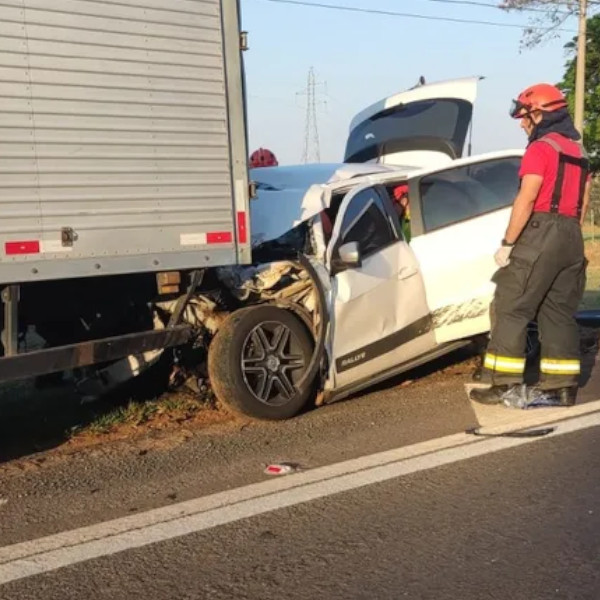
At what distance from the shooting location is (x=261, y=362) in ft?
18.8

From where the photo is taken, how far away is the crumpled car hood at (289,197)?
6.15 meters

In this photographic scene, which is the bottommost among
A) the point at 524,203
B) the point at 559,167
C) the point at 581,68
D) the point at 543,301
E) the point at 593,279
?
the point at 593,279

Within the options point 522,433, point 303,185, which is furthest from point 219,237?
point 522,433

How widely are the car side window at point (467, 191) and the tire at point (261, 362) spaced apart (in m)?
1.53

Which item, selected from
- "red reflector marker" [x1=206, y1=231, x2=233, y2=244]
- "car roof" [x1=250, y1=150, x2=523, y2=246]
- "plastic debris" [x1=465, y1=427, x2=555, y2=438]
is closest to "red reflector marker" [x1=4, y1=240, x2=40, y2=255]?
"red reflector marker" [x1=206, y1=231, x2=233, y2=244]

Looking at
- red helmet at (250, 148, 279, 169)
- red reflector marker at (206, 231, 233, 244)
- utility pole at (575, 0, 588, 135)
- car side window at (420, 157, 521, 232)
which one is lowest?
red reflector marker at (206, 231, 233, 244)

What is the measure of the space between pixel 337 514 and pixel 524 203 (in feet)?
8.79

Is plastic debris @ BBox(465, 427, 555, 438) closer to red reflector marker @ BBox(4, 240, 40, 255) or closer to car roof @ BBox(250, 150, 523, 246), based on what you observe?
car roof @ BBox(250, 150, 523, 246)

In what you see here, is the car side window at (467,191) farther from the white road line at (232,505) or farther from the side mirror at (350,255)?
the white road line at (232,505)

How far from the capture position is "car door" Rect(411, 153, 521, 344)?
648 centimetres

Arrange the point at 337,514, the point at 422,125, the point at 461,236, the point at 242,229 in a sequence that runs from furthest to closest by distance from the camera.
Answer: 1. the point at 422,125
2. the point at 461,236
3. the point at 242,229
4. the point at 337,514

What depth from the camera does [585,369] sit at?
7.25m

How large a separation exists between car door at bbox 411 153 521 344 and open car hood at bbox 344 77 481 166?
80cm

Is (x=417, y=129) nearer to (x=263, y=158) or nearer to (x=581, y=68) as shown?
(x=263, y=158)
